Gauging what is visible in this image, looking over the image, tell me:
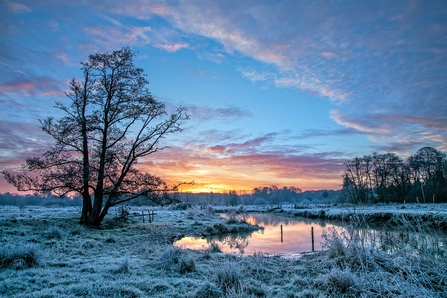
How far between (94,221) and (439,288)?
55.4 feet

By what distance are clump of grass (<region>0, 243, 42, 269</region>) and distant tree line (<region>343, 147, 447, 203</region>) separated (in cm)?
4950

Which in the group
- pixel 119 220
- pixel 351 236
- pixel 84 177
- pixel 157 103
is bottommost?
pixel 119 220

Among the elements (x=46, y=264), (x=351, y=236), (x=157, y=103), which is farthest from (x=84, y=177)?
(x=351, y=236)

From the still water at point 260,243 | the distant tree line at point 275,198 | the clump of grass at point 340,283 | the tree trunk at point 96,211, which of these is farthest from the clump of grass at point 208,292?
the distant tree line at point 275,198

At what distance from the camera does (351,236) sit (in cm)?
659

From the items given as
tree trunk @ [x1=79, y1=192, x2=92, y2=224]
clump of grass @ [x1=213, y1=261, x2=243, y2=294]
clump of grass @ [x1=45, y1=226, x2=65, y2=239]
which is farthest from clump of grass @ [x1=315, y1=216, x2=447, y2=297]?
tree trunk @ [x1=79, y1=192, x2=92, y2=224]

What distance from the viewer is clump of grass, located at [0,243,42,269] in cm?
661

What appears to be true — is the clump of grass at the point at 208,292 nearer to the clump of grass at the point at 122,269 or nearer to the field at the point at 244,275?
the field at the point at 244,275

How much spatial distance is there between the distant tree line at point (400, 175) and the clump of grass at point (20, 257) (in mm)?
49500

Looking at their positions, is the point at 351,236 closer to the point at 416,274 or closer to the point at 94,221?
the point at 416,274

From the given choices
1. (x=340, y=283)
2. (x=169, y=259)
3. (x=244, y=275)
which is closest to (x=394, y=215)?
(x=340, y=283)

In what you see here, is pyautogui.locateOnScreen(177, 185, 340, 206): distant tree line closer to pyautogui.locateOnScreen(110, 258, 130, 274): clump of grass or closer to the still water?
the still water

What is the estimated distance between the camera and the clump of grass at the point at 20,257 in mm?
6613

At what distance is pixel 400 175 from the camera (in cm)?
5734
